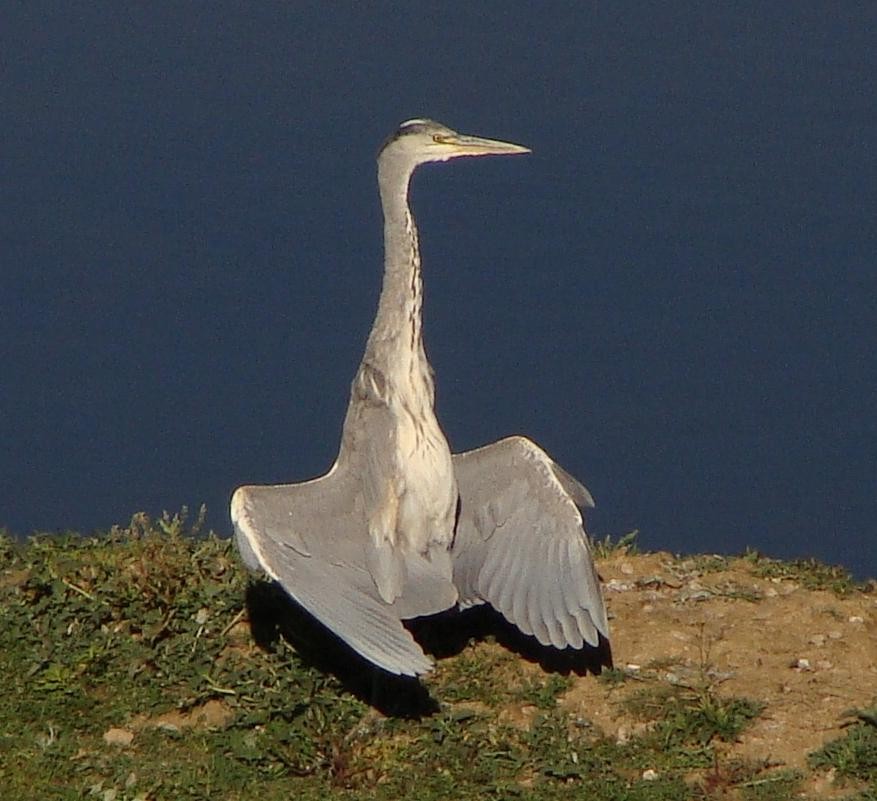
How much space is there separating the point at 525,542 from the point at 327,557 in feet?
2.67

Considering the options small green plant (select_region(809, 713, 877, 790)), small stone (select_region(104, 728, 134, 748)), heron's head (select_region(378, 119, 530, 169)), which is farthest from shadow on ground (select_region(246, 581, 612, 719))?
heron's head (select_region(378, 119, 530, 169))

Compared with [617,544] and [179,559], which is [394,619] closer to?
[179,559]

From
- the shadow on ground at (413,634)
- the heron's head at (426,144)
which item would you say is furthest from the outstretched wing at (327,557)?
the heron's head at (426,144)

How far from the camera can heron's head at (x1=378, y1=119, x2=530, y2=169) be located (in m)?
7.11

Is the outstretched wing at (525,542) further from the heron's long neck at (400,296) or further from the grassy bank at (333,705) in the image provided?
the heron's long neck at (400,296)

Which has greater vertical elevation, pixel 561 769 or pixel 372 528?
pixel 372 528

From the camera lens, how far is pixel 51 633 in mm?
6891

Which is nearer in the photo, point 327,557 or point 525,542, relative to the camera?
point 327,557

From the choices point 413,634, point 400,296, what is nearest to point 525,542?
point 413,634

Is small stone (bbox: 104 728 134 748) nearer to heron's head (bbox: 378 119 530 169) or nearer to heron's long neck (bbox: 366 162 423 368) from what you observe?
heron's long neck (bbox: 366 162 423 368)

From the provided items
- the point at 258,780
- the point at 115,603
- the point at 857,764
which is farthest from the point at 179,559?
the point at 857,764

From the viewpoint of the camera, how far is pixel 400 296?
7031 mm

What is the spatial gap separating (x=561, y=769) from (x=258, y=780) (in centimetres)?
93

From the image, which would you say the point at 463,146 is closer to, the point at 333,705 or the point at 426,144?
the point at 426,144
